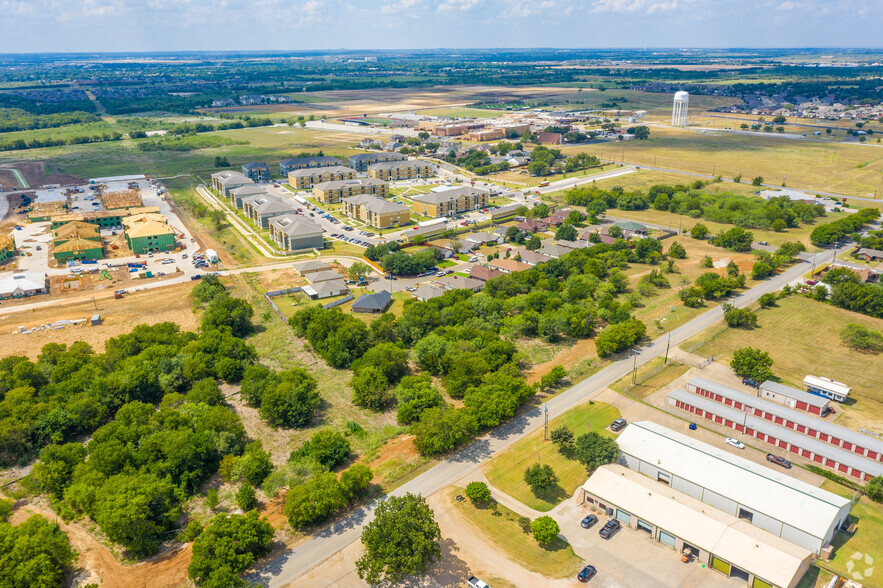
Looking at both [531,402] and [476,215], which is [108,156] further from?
[531,402]

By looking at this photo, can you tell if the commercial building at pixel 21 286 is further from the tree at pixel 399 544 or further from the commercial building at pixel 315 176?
the tree at pixel 399 544

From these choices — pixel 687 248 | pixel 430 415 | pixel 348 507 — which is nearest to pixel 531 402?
pixel 430 415

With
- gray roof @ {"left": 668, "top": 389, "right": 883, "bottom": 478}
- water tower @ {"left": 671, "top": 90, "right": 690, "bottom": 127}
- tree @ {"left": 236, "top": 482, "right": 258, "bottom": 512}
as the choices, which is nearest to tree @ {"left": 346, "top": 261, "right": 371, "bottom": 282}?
tree @ {"left": 236, "top": 482, "right": 258, "bottom": 512}

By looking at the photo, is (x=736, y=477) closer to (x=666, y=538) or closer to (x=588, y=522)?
(x=666, y=538)

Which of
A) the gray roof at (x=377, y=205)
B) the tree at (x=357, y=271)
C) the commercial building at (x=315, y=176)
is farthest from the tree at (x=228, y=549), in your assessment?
the commercial building at (x=315, y=176)

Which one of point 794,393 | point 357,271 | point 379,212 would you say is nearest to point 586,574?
point 794,393
